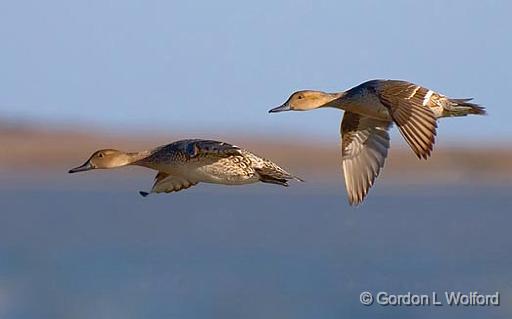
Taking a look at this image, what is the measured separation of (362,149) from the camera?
12000 mm

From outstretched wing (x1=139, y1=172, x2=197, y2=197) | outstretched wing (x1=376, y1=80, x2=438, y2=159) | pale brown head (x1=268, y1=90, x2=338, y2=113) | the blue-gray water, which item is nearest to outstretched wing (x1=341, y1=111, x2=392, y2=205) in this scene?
pale brown head (x1=268, y1=90, x2=338, y2=113)

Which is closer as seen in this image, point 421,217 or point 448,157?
point 421,217

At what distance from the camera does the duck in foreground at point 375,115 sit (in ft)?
34.8

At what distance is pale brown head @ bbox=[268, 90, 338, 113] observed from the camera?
1185 cm

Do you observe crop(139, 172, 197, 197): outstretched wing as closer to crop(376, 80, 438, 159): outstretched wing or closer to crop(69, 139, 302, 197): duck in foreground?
crop(69, 139, 302, 197): duck in foreground

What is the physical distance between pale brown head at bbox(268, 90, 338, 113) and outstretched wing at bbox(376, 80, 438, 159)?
1.81ft

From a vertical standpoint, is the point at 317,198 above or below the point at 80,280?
below

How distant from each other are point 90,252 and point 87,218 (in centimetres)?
1084

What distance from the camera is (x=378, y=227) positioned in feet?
127

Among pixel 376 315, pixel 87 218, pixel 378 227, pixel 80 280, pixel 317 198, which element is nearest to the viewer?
pixel 376 315

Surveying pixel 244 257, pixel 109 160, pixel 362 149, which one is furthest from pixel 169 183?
pixel 244 257

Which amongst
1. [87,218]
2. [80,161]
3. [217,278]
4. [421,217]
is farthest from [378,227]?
[80,161]

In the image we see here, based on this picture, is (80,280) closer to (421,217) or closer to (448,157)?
(421,217)

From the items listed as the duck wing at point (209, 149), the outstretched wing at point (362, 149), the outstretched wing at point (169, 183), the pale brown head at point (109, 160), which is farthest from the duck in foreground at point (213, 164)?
the outstretched wing at point (362, 149)
